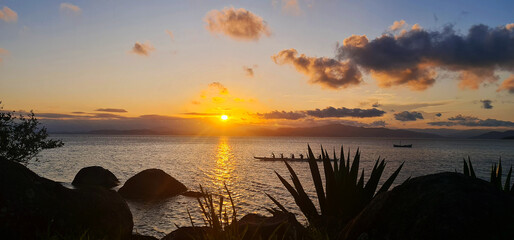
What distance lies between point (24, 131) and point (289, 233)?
67.7 feet

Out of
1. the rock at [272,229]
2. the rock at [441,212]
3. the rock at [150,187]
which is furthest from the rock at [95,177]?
the rock at [441,212]

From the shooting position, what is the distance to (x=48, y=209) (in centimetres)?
620

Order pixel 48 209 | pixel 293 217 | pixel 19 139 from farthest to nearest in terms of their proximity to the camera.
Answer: pixel 19 139 → pixel 48 209 → pixel 293 217

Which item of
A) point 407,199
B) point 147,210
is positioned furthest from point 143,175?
point 407,199

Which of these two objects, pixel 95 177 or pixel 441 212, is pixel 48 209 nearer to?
pixel 441 212

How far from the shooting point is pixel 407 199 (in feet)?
11.5

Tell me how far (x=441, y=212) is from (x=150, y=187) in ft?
98.6

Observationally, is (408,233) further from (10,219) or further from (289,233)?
(10,219)

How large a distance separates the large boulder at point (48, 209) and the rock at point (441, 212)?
11.3 feet

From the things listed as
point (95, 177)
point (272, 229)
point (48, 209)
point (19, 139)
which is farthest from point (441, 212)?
point (95, 177)

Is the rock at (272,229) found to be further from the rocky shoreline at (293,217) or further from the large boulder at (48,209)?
the large boulder at (48,209)

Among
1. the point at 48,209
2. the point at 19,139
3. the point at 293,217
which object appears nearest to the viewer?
the point at 293,217

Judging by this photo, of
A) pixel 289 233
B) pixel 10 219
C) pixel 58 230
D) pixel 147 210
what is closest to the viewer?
pixel 289 233

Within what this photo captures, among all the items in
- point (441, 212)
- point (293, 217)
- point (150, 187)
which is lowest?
point (150, 187)
